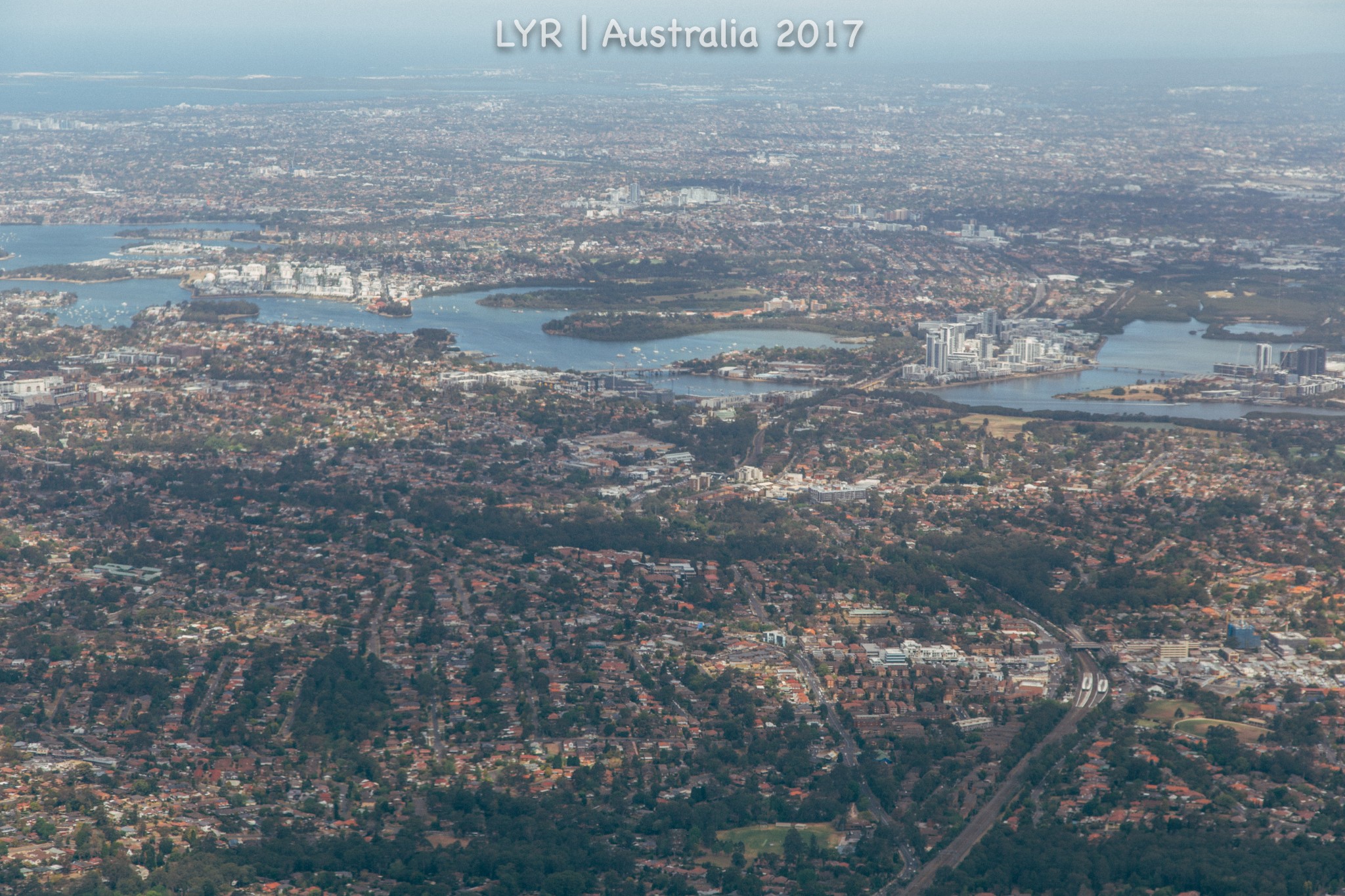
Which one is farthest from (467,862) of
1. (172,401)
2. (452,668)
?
(172,401)

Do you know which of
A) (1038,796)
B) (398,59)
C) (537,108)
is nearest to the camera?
(1038,796)

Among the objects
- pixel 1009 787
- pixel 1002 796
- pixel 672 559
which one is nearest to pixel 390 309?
pixel 672 559

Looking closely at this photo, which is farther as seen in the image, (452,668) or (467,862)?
(452,668)

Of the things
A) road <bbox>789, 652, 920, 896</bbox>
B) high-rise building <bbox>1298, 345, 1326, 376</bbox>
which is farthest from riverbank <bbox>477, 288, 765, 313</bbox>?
road <bbox>789, 652, 920, 896</bbox>

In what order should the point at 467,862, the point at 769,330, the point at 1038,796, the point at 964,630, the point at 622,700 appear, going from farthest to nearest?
1. the point at 769,330
2. the point at 964,630
3. the point at 622,700
4. the point at 1038,796
5. the point at 467,862

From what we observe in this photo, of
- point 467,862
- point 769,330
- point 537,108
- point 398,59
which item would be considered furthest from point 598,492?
point 398,59

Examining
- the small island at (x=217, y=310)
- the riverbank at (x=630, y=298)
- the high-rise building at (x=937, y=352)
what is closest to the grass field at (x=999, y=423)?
the high-rise building at (x=937, y=352)

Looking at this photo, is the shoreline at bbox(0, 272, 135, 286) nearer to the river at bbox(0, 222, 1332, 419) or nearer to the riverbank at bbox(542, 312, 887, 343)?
the river at bbox(0, 222, 1332, 419)

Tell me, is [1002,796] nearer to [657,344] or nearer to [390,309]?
[657,344]

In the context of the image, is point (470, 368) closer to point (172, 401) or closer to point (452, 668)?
point (172, 401)
